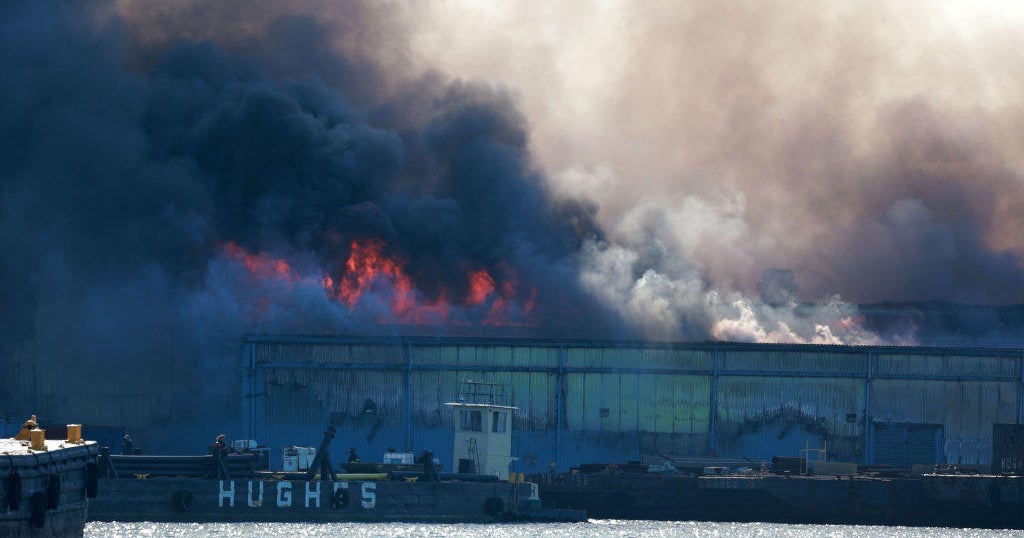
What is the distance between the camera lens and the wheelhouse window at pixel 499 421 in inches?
3642

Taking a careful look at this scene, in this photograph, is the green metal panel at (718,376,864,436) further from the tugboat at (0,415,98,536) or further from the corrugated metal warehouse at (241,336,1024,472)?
the tugboat at (0,415,98,536)

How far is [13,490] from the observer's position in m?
51.5

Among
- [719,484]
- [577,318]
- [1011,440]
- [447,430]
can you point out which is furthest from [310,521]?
[1011,440]

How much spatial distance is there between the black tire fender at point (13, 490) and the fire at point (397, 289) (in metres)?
56.6

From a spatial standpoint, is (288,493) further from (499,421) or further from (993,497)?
(993,497)

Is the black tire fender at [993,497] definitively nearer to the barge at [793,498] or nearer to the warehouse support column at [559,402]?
the barge at [793,498]

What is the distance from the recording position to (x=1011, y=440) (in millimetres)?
97562

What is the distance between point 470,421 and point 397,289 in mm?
22916

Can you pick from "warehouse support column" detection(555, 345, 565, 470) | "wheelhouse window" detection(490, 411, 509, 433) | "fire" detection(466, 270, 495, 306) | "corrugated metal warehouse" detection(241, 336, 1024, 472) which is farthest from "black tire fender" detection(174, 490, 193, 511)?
"fire" detection(466, 270, 495, 306)

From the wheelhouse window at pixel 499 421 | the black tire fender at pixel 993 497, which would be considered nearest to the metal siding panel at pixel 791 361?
the black tire fender at pixel 993 497

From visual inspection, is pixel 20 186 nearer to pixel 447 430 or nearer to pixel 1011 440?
pixel 447 430

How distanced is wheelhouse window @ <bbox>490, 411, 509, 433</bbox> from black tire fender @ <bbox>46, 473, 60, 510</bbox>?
40.0m

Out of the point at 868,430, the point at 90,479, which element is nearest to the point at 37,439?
the point at 90,479

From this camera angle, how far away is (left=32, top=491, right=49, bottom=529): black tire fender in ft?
173
